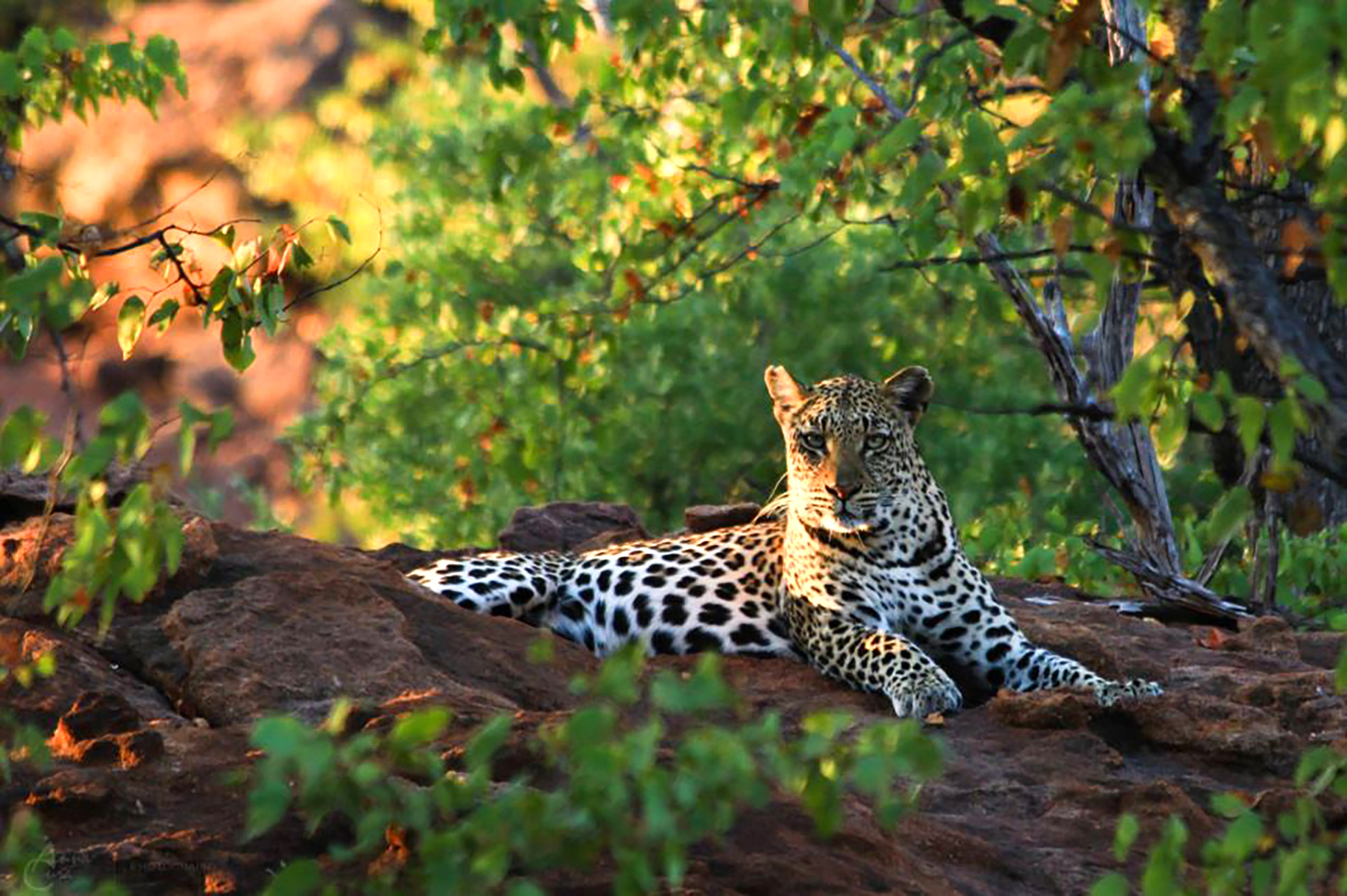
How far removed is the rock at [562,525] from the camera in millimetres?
11047

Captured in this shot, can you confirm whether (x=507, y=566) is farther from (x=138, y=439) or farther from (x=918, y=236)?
(x=138, y=439)

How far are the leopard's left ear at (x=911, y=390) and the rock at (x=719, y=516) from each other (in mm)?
1660

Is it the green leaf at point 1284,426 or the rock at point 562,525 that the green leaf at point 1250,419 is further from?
the rock at point 562,525

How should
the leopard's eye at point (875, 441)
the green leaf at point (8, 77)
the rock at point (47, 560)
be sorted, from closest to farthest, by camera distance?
1. the green leaf at point (8, 77)
2. the rock at point (47, 560)
3. the leopard's eye at point (875, 441)

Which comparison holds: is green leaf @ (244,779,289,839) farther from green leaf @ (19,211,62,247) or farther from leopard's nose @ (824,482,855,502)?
leopard's nose @ (824,482,855,502)

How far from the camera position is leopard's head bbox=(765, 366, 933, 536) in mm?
8992

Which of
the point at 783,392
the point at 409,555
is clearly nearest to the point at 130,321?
the point at 783,392

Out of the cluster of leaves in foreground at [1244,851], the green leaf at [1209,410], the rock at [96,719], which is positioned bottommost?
the cluster of leaves in foreground at [1244,851]

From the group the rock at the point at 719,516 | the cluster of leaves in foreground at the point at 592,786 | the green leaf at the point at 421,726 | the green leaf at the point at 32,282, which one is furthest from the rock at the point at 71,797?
the rock at the point at 719,516

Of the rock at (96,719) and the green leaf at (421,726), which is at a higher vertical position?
the rock at (96,719)

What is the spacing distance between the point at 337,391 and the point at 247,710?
10336mm

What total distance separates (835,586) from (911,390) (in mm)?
924

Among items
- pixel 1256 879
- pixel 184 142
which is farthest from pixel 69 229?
pixel 184 142

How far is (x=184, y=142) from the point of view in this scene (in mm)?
32969
